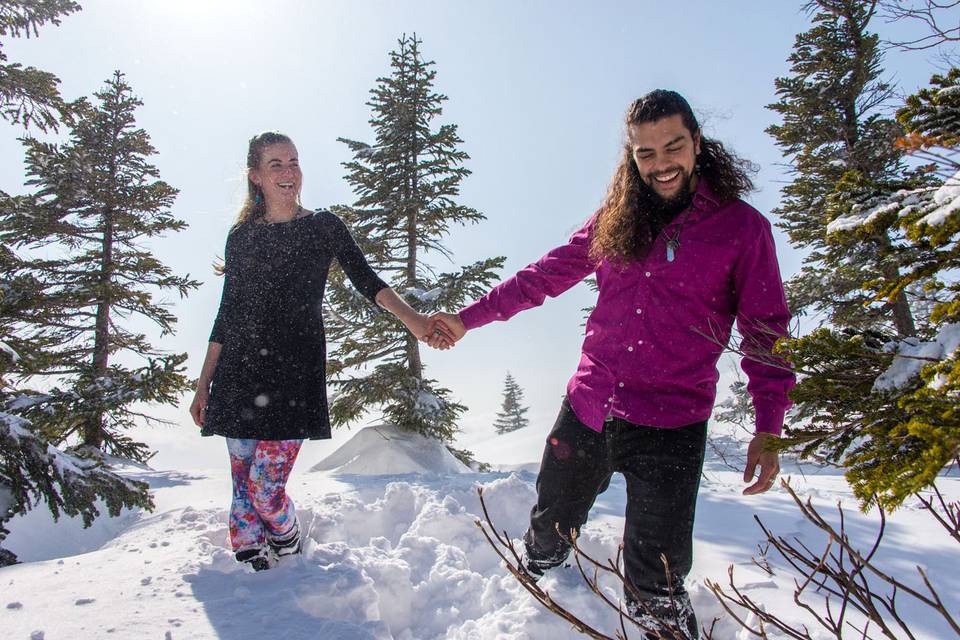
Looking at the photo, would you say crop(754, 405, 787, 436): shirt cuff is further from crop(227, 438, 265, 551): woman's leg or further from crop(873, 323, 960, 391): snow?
crop(227, 438, 265, 551): woman's leg

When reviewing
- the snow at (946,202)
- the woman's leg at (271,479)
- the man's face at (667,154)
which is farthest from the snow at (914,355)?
the woman's leg at (271,479)

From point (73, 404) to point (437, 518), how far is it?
471cm

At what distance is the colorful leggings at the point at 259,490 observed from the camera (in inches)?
125

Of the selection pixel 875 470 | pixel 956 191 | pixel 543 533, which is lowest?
pixel 543 533

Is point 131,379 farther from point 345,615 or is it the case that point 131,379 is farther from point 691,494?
point 691,494

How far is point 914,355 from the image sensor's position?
1.05 metres

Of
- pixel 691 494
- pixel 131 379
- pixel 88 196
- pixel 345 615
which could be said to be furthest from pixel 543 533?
pixel 88 196

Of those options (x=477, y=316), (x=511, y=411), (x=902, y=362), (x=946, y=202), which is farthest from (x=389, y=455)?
(x=511, y=411)

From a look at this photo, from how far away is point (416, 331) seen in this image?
3535 millimetres

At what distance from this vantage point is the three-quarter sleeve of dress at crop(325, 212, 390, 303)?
3.50m

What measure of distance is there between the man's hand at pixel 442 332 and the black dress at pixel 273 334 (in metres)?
0.45

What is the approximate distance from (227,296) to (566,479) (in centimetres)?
243

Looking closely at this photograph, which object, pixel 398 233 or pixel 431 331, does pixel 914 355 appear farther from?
pixel 398 233

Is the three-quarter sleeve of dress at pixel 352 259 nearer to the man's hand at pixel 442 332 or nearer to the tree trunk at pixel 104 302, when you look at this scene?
the man's hand at pixel 442 332
